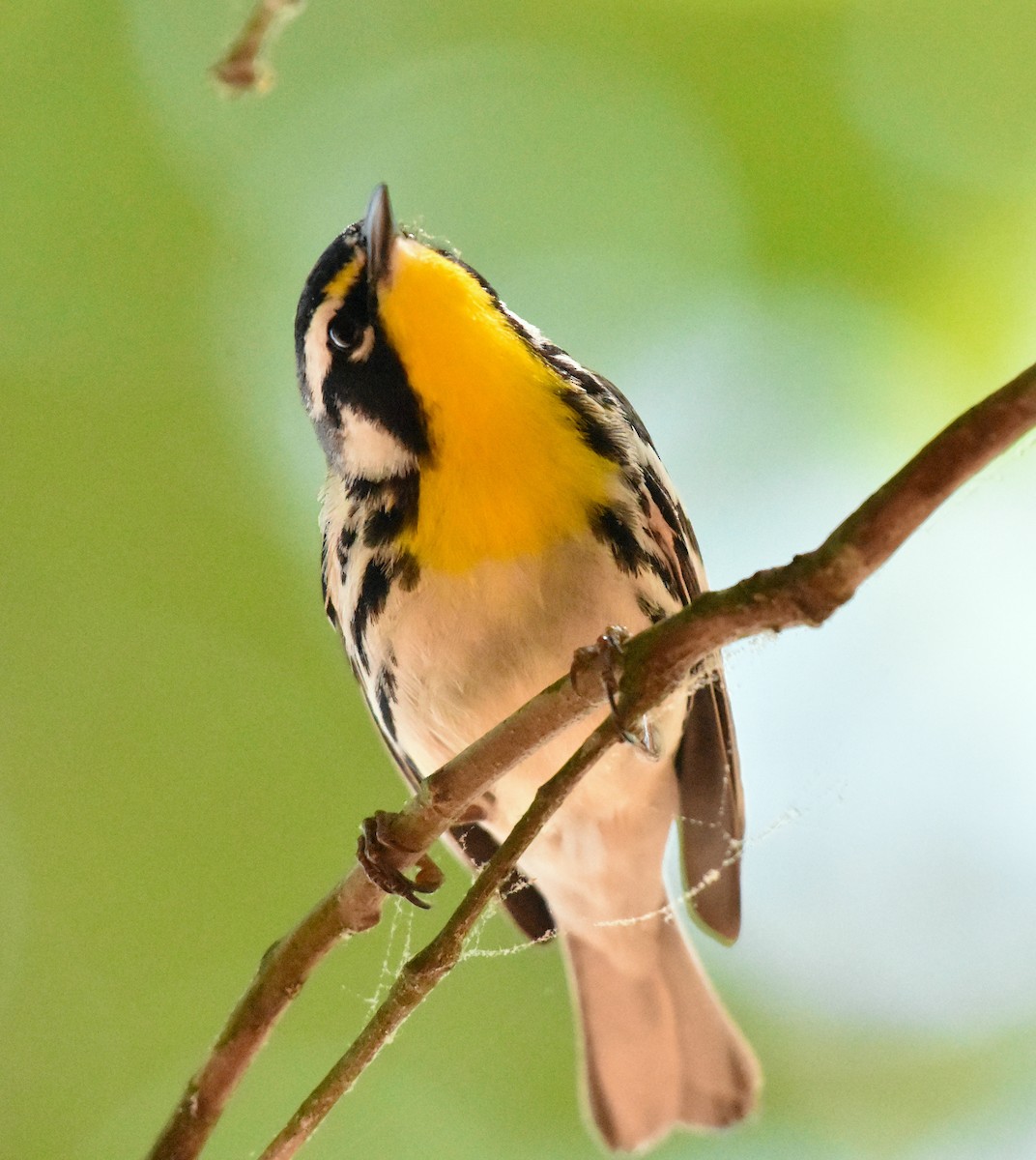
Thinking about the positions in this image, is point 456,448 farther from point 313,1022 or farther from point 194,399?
point 313,1022

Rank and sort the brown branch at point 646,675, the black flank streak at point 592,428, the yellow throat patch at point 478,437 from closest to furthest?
the brown branch at point 646,675 < the yellow throat patch at point 478,437 < the black flank streak at point 592,428

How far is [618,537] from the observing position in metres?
1.81

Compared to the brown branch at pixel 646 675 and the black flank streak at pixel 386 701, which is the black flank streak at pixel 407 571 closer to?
the black flank streak at pixel 386 701

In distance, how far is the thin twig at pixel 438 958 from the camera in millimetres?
1260

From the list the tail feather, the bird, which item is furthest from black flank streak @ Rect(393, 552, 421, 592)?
the tail feather

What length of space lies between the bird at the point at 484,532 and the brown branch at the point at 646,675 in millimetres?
251

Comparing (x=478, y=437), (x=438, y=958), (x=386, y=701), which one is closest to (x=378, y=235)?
(x=478, y=437)

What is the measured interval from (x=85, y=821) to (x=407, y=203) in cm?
137

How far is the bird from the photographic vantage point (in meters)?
1.75

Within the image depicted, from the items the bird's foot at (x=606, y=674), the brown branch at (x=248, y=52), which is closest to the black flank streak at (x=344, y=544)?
the bird's foot at (x=606, y=674)

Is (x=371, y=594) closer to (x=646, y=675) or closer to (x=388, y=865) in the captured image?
(x=388, y=865)

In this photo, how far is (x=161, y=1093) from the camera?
2490mm

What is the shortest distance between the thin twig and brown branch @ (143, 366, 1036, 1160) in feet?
0.03

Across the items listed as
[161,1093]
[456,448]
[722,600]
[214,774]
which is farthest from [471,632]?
[161,1093]
